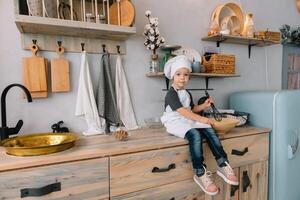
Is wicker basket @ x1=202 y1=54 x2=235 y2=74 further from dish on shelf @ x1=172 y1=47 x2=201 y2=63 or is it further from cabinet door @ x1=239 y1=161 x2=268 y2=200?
cabinet door @ x1=239 y1=161 x2=268 y2=200

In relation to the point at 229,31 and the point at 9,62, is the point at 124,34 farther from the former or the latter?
the point at 229,31

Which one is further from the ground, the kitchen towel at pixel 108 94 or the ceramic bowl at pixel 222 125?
the kitchen towel at pixel 108 94

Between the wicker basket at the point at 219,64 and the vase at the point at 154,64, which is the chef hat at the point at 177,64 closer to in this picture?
the vase at the point at 154,64

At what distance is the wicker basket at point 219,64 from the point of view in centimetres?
196

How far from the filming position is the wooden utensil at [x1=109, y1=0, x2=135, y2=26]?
1643 millimetres

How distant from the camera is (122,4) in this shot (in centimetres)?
170

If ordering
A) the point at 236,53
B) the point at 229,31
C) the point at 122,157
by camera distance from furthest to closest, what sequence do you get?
1. the point at 236,53
2. the point at 229,31
3. the point at 122,157

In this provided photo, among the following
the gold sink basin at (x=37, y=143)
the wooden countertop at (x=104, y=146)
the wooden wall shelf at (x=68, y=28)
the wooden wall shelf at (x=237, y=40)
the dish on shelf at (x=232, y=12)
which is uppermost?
the dish on shelf at (x=232, y=12)

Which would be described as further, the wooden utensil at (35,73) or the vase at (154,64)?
the vase at (154,64)

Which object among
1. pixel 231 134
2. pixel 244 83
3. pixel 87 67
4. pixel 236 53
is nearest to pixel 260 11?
pixel 236 53

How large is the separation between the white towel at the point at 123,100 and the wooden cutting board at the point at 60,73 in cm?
35

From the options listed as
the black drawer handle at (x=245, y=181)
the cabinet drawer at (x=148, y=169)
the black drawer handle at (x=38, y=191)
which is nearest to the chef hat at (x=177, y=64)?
the cabinet drawer at (x=148, y=169)

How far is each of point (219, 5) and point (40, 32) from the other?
1.57 meters

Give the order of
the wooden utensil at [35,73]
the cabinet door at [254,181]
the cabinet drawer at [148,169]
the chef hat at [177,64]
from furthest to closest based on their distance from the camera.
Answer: the cabinet door at [254,181]
the chef hat at [177,64]
the wooden utensil at [35,73]
the cabinet drawer at [148,169]
